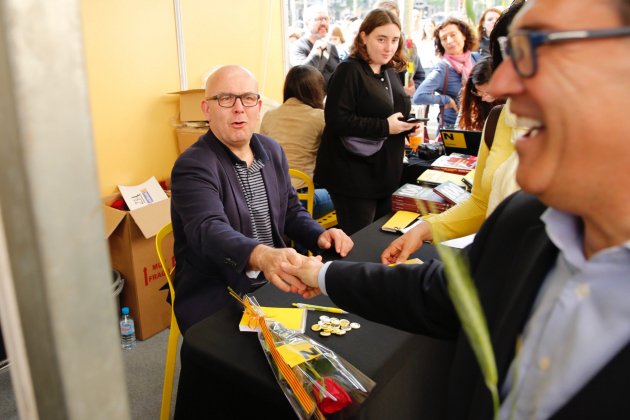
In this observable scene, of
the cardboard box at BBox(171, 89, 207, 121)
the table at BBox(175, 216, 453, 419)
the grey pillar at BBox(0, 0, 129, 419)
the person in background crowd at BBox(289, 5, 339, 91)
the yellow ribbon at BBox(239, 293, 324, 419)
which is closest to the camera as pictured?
the grey pillar at BBox(0, 0, 129, 419)

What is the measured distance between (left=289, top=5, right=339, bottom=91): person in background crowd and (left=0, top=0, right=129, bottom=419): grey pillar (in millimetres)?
4442

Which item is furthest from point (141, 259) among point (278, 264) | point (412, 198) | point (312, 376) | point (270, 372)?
point (312, 376)

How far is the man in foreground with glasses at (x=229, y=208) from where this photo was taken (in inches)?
62.4

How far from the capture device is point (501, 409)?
0.75m

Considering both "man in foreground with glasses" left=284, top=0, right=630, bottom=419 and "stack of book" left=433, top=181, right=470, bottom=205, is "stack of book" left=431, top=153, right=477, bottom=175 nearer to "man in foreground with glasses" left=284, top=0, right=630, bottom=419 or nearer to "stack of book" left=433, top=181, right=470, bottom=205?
"stack of book" left=433, top=181, right=470, bottom=205

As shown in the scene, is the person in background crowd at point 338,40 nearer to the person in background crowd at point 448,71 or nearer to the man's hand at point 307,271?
the person in background crowd at point 448,71

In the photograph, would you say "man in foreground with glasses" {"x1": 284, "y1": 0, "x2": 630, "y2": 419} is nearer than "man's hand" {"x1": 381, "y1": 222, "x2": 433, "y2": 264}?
Yes

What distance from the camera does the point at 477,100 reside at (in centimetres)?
274

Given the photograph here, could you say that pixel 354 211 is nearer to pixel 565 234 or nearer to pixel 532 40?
pixel 565 234

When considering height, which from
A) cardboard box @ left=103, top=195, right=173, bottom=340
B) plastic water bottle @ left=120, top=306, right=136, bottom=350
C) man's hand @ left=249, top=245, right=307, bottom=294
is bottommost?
plastic water bottle @ left=120, top=306, right=136, bottom=350

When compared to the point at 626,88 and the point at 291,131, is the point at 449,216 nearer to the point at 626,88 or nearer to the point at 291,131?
the point at 626,88

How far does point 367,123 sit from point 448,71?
1.50 metres

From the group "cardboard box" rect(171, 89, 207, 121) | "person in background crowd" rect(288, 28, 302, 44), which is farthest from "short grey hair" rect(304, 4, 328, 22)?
"cardboard box" rect(171, 89, 207, 121)

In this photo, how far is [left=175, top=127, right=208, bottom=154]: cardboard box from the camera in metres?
3.35
